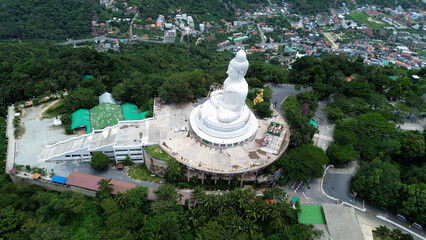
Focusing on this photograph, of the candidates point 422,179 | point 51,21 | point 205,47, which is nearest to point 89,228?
point 422,179

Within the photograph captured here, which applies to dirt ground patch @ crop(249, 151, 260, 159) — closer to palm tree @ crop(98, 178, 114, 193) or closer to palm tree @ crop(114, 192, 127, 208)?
Answer: palm tree @ crop(114, 192, 127, 208)

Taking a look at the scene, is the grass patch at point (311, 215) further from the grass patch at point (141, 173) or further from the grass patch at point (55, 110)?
the grass patch at point (55, 110)

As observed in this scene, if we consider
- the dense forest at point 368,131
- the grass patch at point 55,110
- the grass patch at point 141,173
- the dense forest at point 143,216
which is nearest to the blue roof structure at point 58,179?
the dense forest at point 143,216

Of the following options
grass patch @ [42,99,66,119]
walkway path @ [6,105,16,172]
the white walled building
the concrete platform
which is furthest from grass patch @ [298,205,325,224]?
grass patch @ [42,99,66,119]

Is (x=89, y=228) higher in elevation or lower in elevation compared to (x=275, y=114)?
lower

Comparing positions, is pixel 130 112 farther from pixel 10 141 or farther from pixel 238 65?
pixel 238 65

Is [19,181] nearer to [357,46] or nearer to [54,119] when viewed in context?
[54,119]
